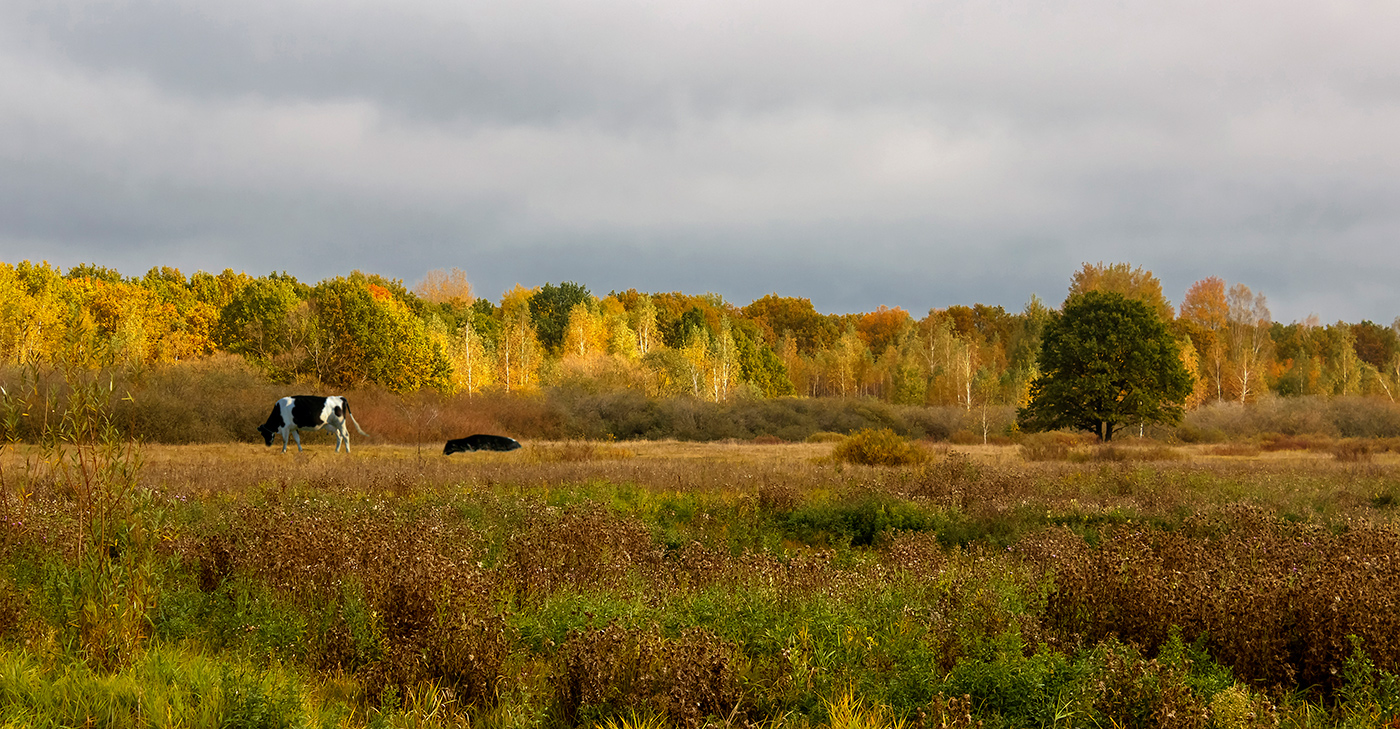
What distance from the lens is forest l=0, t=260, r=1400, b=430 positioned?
163ft

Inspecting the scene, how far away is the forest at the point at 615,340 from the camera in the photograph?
49.6 meters

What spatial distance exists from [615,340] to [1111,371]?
48.3 m

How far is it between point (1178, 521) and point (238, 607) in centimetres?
1160

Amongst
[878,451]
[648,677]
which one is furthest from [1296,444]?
[648,677]

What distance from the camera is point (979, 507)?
1381 centimetres

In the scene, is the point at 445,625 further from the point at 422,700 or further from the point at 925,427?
the point at 925,427

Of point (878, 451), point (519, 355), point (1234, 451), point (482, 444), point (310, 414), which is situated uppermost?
point (519, 355)

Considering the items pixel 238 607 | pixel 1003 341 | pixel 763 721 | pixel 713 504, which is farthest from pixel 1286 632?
pixel 1003 341

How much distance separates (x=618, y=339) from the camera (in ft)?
267

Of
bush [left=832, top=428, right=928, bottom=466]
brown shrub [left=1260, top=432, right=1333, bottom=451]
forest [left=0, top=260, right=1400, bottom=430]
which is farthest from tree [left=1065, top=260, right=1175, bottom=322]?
bush [left=832, top=428, right=928, bottom=466]

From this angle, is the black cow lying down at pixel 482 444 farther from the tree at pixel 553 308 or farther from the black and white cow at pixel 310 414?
the tree at pixel 553 308

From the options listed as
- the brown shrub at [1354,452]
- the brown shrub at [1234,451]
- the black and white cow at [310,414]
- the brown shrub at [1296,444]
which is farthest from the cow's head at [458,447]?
the brown shrub at [1296,444]

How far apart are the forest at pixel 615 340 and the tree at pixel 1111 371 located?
1494 cm

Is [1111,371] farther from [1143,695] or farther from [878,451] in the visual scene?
[1143,695]
